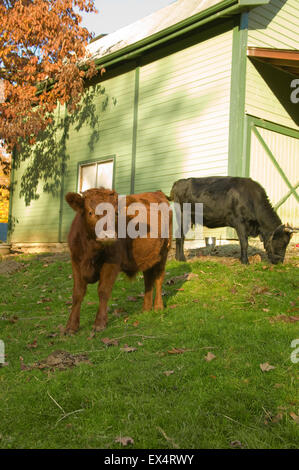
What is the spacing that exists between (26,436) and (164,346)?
1.90 m

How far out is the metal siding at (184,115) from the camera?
11.3 metres

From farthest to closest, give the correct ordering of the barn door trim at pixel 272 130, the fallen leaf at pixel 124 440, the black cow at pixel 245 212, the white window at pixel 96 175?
the white window at pixel 96 175 → the barn door trim at pixel 272 130 → the black cow at pixel 245 212 → the fallen leaf at pixel 124 440

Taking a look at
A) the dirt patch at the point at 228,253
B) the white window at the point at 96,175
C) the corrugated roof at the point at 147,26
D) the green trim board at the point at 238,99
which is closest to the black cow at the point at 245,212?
the dirt patch at the point at 228,253

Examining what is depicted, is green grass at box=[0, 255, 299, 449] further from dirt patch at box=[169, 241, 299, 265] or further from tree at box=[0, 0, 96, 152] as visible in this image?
tree at box=[0, 0, 96, 152]

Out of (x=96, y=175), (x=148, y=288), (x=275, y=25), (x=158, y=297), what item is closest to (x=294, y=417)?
(x=158, y=297)

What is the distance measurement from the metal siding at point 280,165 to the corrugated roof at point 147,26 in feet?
14.1

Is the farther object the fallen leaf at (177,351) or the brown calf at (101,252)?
the brown calf at (101,252)

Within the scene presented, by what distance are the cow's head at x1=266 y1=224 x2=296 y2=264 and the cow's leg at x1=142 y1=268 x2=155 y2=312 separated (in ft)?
12.4

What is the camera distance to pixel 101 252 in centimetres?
521

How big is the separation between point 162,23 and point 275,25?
396 centimetres

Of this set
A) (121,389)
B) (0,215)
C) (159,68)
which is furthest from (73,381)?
(0,215)

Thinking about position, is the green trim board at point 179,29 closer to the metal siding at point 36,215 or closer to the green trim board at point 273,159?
the green trim board at point 273,159

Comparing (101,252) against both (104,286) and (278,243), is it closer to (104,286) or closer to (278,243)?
(104,286)

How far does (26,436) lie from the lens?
2852 millimetres
